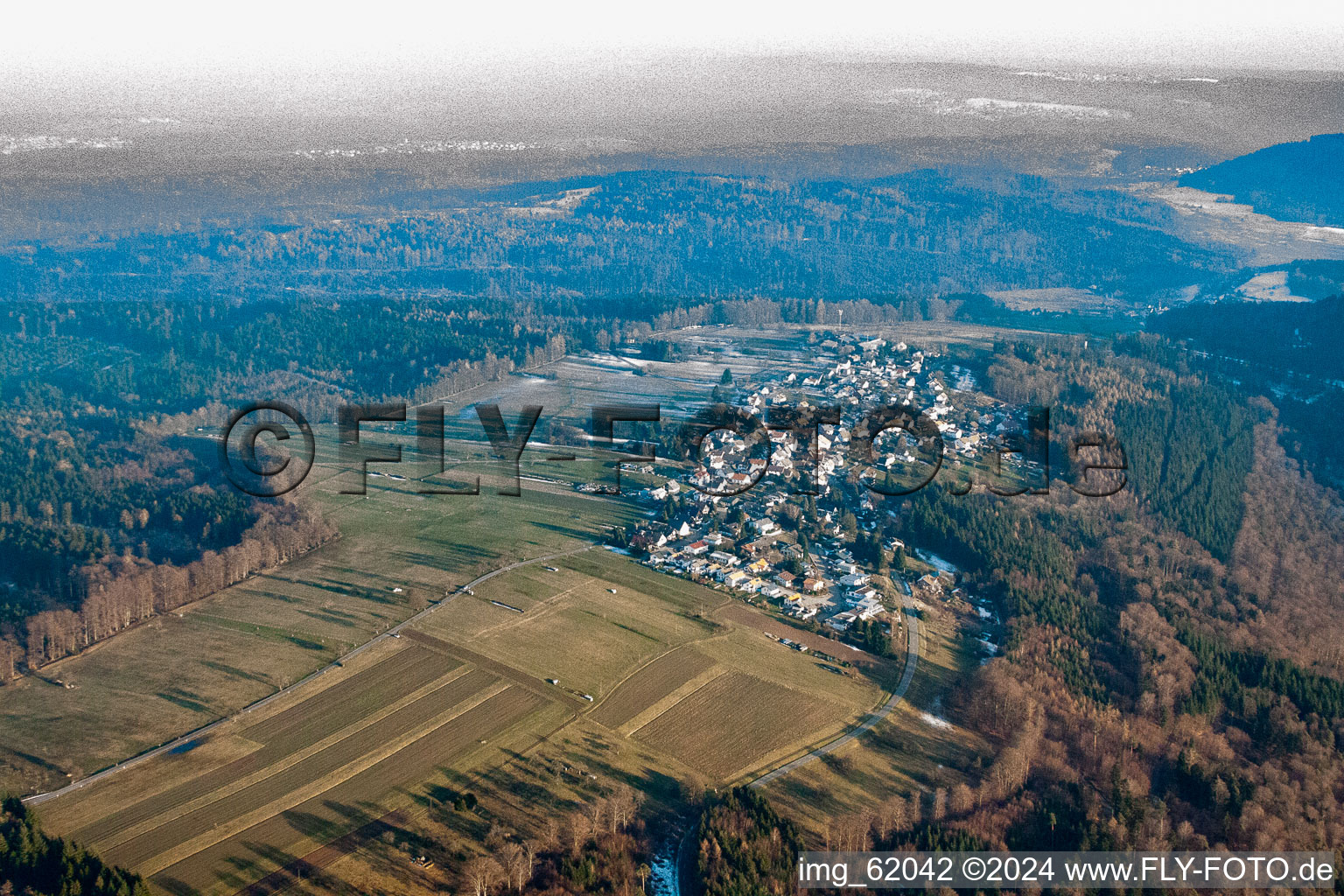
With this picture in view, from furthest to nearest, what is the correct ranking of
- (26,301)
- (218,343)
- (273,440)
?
1. (26,301)
2. (218,343)
3. (273,440)

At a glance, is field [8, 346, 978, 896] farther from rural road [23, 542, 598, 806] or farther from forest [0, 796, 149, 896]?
forest [0, 796, 149, 896]

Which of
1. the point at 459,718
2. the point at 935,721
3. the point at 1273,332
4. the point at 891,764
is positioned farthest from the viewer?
the point at 1273,332

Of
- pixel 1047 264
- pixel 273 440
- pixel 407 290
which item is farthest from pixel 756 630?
pixel 1047 264

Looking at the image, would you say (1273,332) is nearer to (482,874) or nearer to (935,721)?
(935,721)

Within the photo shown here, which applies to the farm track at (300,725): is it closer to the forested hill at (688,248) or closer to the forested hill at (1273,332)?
the forested hill at (1273,332)

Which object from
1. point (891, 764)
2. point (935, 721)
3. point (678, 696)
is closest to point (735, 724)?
point (678, 696)

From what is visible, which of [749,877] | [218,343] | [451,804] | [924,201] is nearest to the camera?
[749,877]

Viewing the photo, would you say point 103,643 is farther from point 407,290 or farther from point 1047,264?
point 1047,264
